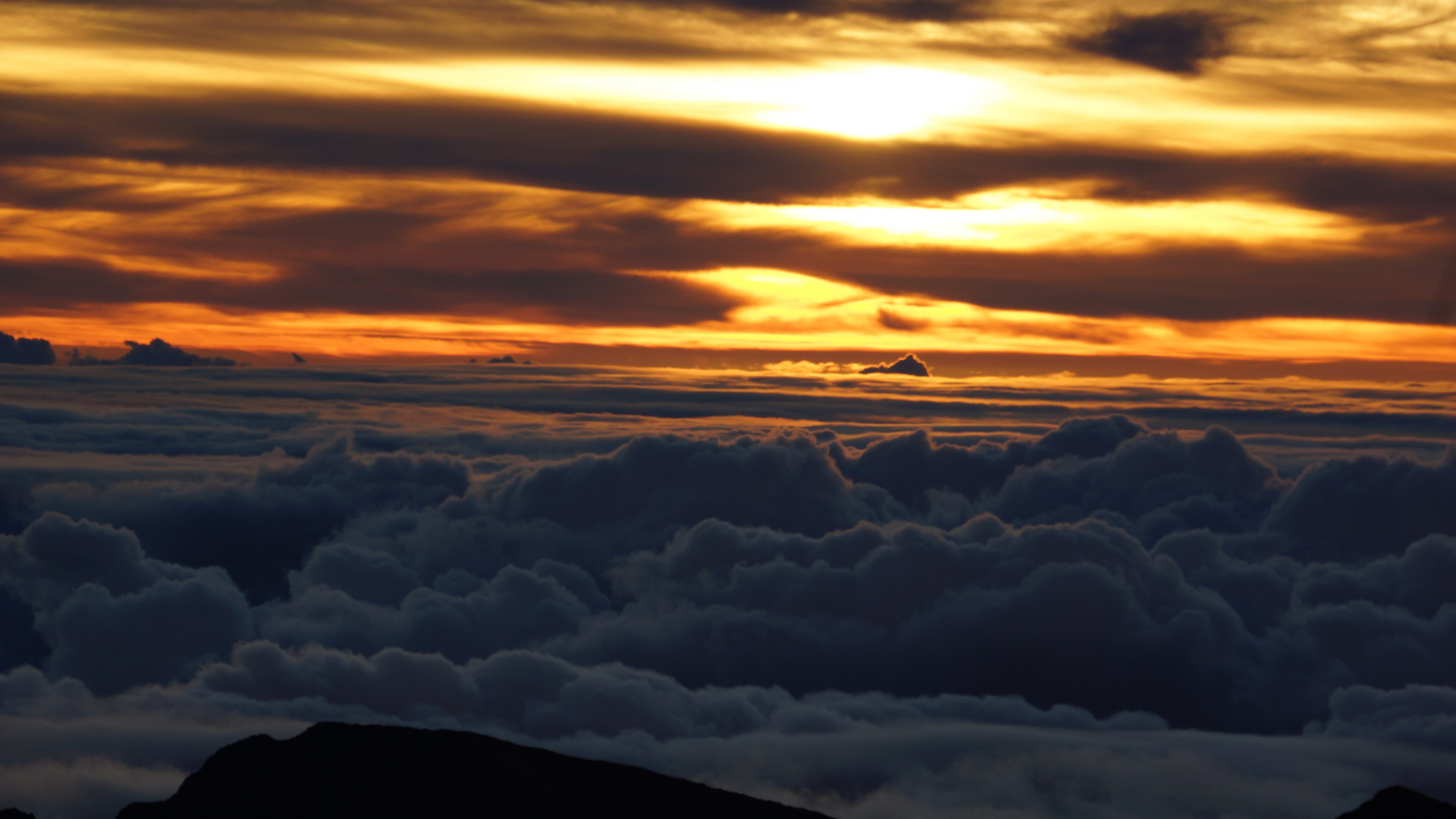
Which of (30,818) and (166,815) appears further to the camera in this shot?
(166,815)

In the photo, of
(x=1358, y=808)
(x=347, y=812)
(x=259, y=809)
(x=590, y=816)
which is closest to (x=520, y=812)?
(x=590, y=816)

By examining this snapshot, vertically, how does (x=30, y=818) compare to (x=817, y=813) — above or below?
above

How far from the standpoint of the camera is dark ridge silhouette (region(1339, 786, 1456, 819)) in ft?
586

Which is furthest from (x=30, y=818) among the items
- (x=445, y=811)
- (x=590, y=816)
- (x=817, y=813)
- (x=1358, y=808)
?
(x=1358, y=808)

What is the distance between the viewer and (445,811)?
19875 cm

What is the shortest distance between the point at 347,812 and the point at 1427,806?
15733cm

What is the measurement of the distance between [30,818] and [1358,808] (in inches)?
7191

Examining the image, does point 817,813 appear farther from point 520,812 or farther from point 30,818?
point 30,818

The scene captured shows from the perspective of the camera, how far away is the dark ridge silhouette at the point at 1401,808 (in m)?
179

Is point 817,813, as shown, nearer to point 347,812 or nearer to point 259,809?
point 347,812

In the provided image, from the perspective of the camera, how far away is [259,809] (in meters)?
200

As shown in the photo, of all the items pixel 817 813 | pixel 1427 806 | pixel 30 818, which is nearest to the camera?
pixel 30 818

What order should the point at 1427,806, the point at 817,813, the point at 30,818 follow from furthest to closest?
1. the point at 817,813
2. the point at 1427,806
3. the point at 30,818

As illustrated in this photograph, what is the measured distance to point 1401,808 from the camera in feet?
604
